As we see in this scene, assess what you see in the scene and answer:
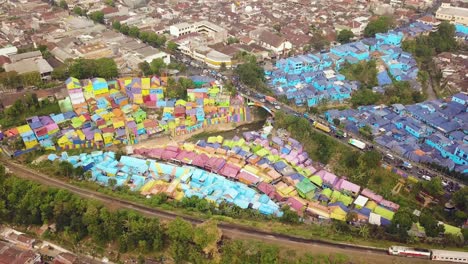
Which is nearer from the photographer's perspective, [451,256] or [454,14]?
[451,256]

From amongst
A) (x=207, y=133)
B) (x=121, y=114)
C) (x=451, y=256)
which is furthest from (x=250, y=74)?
(x=451, y=256)

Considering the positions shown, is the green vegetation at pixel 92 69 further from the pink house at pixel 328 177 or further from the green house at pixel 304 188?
the pink house at pixel 328 177

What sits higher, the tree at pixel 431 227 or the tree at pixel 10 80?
the tree at pixel 431 227

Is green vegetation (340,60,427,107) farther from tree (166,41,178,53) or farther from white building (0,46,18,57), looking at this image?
white building (0,46,18,57)

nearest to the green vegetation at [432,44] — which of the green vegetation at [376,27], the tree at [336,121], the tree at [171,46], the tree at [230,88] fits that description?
the green vegetation at [376,27]

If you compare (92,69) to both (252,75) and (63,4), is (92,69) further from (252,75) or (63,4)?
(63,4)

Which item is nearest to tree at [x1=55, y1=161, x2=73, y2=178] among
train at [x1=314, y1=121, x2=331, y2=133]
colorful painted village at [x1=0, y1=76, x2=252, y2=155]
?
colorful painted village at [x1=0, y1=76, x2=252, y2=155]
